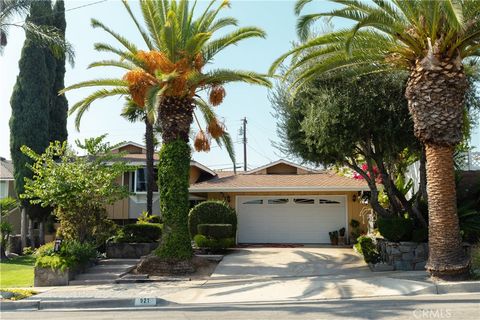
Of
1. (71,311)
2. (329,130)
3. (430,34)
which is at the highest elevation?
(430,34)

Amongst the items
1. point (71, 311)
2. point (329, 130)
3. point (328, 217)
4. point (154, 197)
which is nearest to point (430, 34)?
point (329, 130)

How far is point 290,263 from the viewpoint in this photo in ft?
50.1

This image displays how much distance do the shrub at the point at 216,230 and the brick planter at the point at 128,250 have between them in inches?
82.3

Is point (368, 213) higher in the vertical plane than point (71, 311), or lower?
higher

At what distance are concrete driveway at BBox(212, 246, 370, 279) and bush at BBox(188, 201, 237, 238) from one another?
50.5 inches

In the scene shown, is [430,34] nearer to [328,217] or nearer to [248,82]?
[248,82]

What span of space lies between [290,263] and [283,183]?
6.52m

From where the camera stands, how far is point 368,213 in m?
20.8

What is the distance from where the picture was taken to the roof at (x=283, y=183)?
20.3 m

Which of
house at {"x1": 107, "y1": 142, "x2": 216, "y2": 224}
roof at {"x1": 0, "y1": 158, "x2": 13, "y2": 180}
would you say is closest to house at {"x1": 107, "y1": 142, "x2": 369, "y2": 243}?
house at {"x1": 107, "y1": 142, "x2": 216, "y2": 224}

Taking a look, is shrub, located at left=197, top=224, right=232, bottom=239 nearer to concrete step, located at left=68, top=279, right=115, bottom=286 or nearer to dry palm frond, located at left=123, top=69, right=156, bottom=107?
concrete step, located at left=68, top=279, right=115, bottom=286

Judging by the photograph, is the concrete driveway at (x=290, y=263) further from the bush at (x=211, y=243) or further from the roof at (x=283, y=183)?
the roof at (x=283, y=183)

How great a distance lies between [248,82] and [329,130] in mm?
3168

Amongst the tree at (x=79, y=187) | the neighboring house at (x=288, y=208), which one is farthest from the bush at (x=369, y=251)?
the tree at (x=79, y=187)
